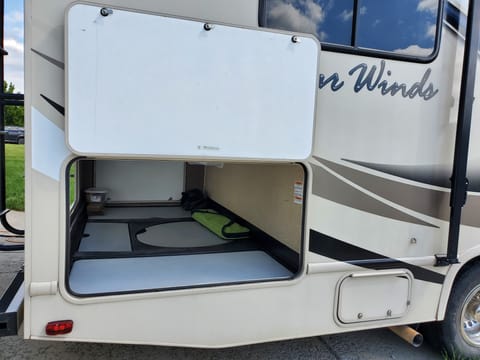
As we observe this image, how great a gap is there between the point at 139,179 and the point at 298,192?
2.47 metres

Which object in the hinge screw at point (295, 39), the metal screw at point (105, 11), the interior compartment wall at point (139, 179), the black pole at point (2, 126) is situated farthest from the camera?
the interior compartment wall at point (139, 179)

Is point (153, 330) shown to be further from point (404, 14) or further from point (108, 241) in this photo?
point (404, 14)

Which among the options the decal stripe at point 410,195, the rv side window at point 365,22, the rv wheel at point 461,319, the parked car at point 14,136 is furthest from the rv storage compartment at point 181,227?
the rv wheel at point 461,319

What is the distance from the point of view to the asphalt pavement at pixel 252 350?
2584 mm

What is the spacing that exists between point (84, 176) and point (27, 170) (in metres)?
2.69

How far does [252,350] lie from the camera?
267cm

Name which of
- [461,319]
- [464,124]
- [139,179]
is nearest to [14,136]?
[139,179]

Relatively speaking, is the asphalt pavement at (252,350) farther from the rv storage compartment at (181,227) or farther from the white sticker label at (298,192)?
the white sticker label at (298,192)

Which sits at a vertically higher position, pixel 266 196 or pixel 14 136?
pixel 14 136

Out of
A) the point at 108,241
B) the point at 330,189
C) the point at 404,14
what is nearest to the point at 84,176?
the point at 108,241

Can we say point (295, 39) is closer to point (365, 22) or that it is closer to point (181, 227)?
point (365, 22)

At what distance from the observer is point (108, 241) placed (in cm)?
292

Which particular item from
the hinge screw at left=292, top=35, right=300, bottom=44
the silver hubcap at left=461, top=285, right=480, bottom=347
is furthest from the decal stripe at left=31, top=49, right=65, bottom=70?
the silver hubcap at left=461, top=285, right=480, bottom=347

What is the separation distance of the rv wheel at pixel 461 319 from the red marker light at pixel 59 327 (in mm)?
2325
